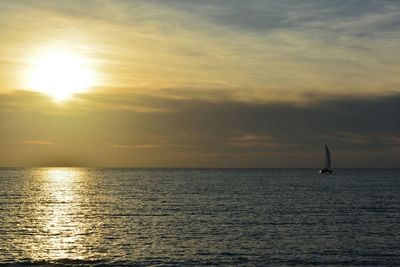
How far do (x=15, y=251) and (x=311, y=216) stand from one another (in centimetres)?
5274

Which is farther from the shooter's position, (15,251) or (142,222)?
(142,222)

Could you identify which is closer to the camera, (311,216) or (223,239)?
(223,239)

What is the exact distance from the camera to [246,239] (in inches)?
2650

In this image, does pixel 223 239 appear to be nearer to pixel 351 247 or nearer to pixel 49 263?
pixel 351 247

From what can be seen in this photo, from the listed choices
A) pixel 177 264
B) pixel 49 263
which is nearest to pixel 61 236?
pixel 49 263

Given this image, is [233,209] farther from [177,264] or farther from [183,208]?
[177,264]

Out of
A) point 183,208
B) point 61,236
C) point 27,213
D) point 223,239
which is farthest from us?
point 183,208

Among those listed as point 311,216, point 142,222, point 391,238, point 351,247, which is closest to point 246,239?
point 351,247

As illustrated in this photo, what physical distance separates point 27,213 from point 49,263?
5057cm

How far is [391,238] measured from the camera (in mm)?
69000

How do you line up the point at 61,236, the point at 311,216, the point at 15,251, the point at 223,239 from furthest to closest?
the point at 311,216
the point at 61,236
the point at 223,239
the point at 15,251

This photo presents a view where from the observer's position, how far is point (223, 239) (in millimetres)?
67250

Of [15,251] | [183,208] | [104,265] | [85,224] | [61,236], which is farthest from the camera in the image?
[183,208]

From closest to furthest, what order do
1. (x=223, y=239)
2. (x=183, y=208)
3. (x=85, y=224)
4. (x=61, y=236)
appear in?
(x=223, y=239), (x=61, y=236), (x=85, y=224), (x=183, y=208)
